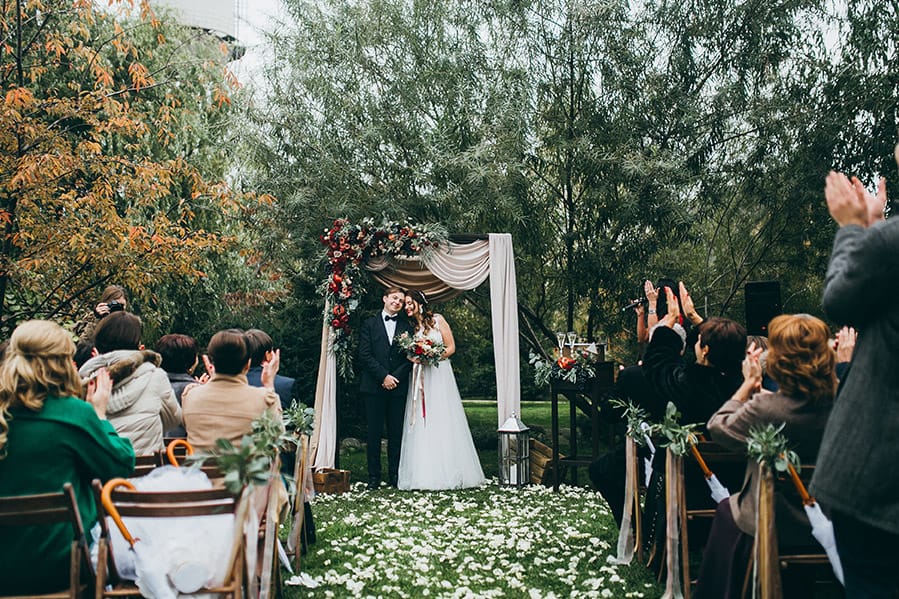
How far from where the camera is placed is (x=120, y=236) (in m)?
8.27

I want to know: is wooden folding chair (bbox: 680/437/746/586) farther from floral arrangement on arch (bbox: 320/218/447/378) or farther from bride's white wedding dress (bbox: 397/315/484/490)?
floral arrangement on arch (bbox: 320/218/447/378)

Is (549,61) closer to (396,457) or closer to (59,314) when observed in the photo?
(396,457)

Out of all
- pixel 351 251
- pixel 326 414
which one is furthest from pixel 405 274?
pixel 326 414

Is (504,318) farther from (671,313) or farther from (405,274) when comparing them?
(671,313)

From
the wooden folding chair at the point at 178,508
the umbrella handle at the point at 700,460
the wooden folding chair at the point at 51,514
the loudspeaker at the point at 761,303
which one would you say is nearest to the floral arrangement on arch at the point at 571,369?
the loudspeaker at the point at 761,303

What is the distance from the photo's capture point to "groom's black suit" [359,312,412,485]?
30.8ft

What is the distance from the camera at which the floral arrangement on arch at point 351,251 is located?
1013 centimetres

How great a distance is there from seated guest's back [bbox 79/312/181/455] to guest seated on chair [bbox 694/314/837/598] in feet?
10.8

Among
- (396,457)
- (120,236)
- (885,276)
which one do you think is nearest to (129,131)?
(120,236)

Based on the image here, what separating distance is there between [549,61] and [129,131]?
5584 millimetres

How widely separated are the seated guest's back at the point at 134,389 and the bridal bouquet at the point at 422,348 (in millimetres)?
4379

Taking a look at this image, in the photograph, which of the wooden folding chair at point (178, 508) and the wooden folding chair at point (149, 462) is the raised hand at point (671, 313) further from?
the wooden folding chair at point (149, 462)

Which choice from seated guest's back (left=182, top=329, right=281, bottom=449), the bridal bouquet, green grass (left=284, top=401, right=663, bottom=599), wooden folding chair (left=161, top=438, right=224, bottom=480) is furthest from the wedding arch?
seated guest's back (left=182, top=329, right=281, bottom=449)

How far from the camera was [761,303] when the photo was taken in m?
7.83
